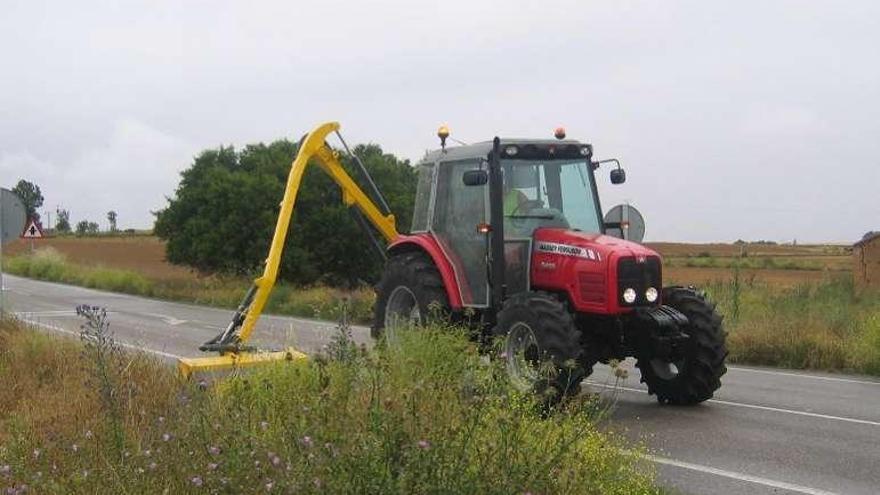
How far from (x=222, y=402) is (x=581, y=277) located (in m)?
4.23

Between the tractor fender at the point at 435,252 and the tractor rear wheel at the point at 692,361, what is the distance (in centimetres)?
193

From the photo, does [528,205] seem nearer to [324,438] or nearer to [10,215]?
[324,438]

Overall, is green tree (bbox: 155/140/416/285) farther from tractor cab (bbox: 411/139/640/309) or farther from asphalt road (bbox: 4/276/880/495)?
tractor cab (bbox: 411/139/640/309)

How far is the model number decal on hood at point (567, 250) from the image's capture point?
345 inches

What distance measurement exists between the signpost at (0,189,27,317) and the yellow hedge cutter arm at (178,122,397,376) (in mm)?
5760

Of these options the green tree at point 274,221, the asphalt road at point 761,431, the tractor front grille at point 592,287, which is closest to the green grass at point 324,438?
the asphalt road at point 761,431

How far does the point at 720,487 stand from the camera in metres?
6.43

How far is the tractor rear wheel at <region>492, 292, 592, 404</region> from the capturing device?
7.97 meters

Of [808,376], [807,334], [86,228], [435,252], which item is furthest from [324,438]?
[86,228]

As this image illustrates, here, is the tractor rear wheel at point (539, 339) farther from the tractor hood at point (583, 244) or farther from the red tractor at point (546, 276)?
the tractor hood at point (583, 244)

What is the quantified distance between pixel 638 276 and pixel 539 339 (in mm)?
1213

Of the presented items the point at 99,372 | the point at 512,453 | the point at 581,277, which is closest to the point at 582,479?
the point at 512,453

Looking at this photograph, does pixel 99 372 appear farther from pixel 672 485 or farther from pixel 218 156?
pixel 218 156

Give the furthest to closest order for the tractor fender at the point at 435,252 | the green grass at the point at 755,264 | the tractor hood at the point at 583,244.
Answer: the green grass at the point at 755,264
the tractor fender at the point at 435,252
the tractor hood at the point at 583,244
